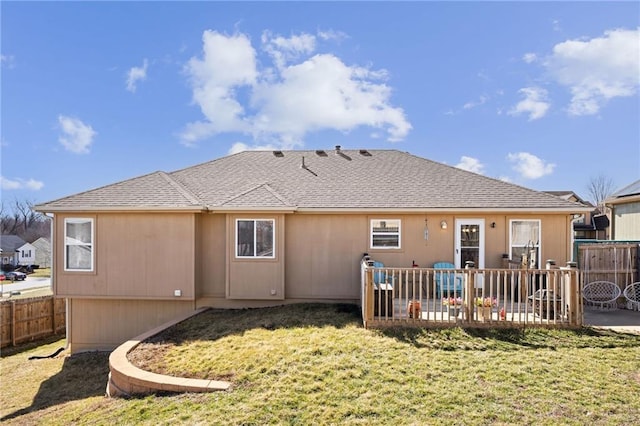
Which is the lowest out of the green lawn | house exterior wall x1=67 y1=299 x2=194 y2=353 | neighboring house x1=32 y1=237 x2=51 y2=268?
neighboring house x1=32 y1=237 x2=51 y2=268

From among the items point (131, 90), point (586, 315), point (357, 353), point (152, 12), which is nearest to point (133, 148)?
point (131, 90)

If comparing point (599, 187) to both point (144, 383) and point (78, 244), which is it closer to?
point (144, 383)

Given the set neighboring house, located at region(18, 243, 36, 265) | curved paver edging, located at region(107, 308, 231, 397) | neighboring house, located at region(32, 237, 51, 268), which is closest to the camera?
curved paver edging, located at region(107, 308, 231, 397)

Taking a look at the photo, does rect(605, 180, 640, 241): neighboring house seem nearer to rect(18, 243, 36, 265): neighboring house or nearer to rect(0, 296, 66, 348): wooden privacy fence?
rect(0, 296, 66, 348): wooden privacy fence

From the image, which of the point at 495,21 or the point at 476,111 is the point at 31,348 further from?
the point at 476,111

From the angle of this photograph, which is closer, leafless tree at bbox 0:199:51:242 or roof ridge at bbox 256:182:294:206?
roof ridge at bbox 256:182:294:206

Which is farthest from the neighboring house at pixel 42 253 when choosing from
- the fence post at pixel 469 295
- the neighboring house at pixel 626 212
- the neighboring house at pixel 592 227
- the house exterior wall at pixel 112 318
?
the neighboring house at pixel 626 212

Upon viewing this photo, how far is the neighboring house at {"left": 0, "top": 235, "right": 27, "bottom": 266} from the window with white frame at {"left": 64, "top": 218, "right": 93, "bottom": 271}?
50027 mm

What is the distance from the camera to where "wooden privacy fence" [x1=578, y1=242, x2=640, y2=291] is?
919 cm

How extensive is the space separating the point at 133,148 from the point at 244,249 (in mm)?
18351

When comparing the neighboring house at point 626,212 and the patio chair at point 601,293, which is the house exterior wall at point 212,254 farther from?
the neighboring house at point 626,212

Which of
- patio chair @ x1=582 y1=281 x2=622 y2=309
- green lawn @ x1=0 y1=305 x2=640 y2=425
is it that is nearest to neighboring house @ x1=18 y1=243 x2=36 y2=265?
green lawn @ x1=0 y1=305 x2=640 y2=425

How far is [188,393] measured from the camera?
479cm

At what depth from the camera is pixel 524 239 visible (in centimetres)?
911
